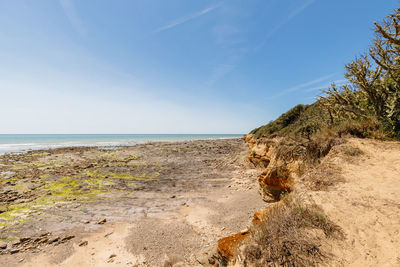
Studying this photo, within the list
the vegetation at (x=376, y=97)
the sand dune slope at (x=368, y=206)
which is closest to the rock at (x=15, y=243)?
the sand dune slope at (x=368, y=206)

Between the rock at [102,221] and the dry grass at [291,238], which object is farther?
the rock at [102,221]

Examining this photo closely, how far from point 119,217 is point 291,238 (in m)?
8.16

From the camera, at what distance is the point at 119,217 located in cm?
827

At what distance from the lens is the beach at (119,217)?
228 inches

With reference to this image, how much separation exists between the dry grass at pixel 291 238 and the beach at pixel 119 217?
6.72 ft

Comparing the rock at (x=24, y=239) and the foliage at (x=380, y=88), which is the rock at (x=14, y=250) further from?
the foliage at (x=380, y=88)

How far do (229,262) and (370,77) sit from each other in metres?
12.1

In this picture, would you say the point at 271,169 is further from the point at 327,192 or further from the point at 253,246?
the point at 253,246

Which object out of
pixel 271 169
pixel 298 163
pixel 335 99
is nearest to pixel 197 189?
pixel 271 169

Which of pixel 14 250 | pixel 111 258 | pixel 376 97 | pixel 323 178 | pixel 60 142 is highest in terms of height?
pixel 376 97

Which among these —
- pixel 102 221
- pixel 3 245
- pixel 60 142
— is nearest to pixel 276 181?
pixel 102 221

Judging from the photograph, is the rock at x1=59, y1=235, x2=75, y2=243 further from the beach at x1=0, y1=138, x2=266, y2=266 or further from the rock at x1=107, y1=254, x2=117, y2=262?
the rock at x1=107, y1=254, x2=117, y2=262

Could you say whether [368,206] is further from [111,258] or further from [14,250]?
[14,250]

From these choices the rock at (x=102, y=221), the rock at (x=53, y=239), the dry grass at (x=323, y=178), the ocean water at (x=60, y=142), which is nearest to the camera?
the dry grass at (x=323, y=178)
